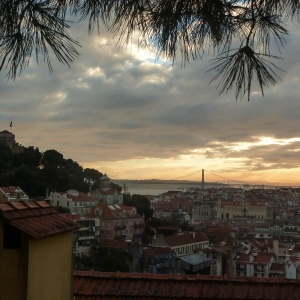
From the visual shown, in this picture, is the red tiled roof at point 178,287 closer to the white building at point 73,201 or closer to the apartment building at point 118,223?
the white building at point 73,201

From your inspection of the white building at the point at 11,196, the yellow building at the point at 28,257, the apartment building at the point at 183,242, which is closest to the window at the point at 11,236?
the yellow building at the point at 28,257

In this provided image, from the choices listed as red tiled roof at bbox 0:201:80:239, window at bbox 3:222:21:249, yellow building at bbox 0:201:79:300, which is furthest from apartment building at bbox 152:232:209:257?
window at bbox 3:222:21:249

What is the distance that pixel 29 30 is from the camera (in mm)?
1244

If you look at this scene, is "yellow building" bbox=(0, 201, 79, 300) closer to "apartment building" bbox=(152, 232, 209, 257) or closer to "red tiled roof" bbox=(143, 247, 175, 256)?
"red tiled roof" bbox=(143, 247, 175, 256)

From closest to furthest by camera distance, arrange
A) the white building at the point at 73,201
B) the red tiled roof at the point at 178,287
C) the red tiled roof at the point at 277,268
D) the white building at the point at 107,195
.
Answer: the red tiled roof at the point at 178,287 < the red tiled roof at the point at 277,268 < the white building at the point at 73,201 < the white building at the point at 107,195

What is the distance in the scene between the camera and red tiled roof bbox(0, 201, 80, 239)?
131 centimetres

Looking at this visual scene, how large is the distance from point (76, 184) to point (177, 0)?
26.7m

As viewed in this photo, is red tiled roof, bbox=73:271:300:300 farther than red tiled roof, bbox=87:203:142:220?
No

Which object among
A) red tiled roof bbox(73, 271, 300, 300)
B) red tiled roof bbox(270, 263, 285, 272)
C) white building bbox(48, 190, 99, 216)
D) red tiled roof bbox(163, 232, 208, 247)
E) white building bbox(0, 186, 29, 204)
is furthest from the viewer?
white building bbox(48, 190, 99, 216)

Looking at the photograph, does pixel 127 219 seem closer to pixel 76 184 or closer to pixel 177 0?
pixel 76 184

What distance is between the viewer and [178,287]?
2.53m

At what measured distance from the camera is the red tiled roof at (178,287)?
2.45 m

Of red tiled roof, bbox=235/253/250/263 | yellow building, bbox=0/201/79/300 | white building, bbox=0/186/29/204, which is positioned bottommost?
red tiled roof, bbox=235/253/250/263

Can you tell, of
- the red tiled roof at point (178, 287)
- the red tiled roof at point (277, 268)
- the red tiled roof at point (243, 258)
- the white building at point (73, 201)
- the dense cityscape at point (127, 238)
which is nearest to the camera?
the dense cityscape at point (127, 238)
